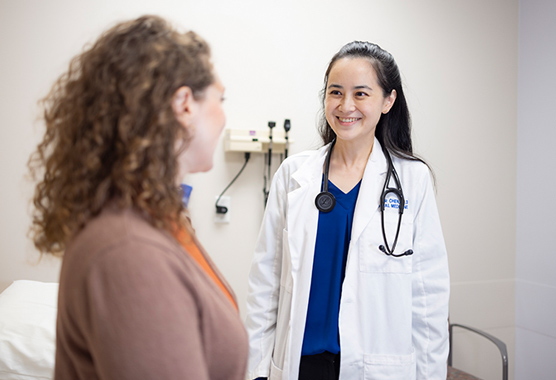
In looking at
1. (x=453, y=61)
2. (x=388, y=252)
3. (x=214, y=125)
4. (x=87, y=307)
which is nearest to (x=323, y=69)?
(x=453, y=61)

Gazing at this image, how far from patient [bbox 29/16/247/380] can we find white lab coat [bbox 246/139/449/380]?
0.65 metres

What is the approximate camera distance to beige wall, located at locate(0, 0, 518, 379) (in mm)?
2100

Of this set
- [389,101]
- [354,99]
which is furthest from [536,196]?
[354,99]

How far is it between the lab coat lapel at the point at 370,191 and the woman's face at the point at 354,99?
0.32 feet

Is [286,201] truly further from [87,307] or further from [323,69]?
[323,69]

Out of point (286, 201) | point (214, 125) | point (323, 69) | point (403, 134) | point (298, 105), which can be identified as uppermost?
point (323, 69)

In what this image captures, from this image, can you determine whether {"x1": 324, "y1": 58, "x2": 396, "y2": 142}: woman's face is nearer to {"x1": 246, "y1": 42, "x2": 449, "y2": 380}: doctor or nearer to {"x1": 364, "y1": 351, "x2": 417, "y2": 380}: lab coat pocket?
{"x1": 246, "y1": 42, "x2": 449, "y2": 380}: doctor

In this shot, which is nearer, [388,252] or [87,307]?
[87,307]

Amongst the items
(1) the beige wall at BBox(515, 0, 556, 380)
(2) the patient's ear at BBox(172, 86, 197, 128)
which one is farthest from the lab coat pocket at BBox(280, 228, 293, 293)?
(1) the beige wall at BBox(515, 0, 556, 380)

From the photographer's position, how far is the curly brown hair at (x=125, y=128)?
63 cm

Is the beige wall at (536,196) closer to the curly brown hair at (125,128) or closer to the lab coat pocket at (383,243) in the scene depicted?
the lab coat pocket at (383,243)

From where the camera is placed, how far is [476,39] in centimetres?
277

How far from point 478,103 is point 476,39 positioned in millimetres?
387

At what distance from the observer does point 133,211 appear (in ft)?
2.09
